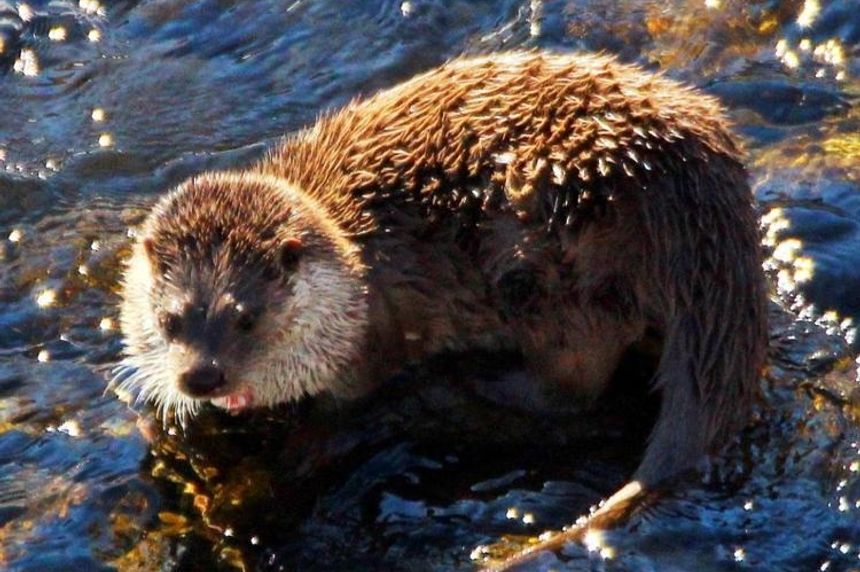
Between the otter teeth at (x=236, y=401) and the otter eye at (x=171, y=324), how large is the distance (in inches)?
7.5

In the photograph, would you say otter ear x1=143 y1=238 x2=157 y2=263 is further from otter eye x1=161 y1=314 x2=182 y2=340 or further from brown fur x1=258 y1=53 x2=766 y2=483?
brown fur x1=258 y1=53 x2=766 y2=483

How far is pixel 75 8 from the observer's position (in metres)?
5.68

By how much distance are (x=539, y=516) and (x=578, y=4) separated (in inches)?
101

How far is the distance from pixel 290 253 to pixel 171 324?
1.04 feet

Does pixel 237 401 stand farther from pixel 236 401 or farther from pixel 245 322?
pixel 245 322

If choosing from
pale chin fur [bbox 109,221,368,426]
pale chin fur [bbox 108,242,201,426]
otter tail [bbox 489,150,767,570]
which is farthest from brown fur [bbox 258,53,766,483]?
pale chin fur [bbox 108,242,201,426]

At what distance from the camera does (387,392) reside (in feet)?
12.5

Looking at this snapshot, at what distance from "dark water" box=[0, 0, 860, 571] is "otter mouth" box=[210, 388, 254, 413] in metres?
0.08

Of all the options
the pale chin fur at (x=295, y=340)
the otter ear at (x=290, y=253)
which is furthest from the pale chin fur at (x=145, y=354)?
the otter ear at (x=290, y=253)

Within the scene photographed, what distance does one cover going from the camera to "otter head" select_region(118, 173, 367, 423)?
11.6 feet

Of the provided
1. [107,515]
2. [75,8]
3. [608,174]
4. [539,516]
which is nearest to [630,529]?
[539,516]

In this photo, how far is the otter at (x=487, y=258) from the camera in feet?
11.2

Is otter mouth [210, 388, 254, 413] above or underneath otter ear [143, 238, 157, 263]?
underneath

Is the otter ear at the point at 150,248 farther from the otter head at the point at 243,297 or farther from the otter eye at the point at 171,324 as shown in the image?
the otter eye at the point at 171,324
